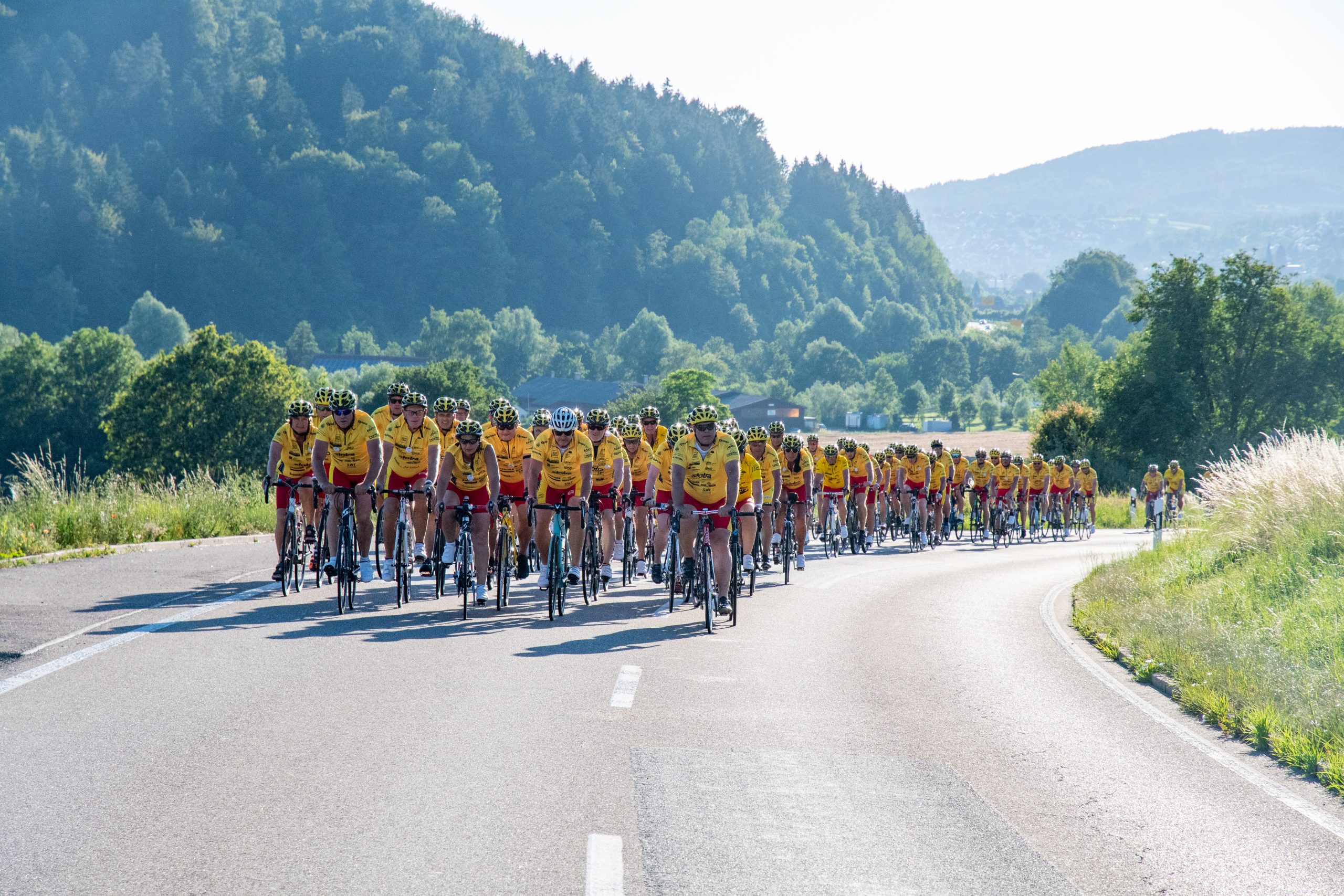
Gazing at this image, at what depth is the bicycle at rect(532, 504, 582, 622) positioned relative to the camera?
40.9 ft

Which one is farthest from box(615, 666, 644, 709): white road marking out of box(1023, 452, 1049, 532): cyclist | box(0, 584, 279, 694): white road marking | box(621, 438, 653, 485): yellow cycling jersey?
box(1023, 452, 1049, 532): cyclist

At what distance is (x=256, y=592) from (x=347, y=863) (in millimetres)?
9435

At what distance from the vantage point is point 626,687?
872 cm

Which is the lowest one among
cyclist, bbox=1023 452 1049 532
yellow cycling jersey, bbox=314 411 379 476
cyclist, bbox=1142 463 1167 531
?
cyclist, bbox=1142 463 1167 531

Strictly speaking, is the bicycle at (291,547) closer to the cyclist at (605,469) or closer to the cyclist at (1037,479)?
the cyclist at (605,469)

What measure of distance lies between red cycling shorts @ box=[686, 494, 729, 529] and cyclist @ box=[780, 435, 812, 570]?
19.9ft

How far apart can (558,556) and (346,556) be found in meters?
2.08

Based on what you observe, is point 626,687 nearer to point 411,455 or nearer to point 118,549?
point 411,455

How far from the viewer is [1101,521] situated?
159 feet

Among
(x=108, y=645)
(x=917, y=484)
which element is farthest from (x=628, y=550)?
(x=917, y=484)

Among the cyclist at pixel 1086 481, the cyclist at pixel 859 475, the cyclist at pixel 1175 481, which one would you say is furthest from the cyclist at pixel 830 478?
the cyclist at pixel 1175 481

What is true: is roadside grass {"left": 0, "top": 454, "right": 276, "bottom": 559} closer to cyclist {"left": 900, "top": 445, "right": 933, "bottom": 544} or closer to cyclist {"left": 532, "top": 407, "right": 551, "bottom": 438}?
cyclist {"left": 532, "top": 407, "right": 551, "bottom": 438}

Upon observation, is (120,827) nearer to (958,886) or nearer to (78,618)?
(958,886)

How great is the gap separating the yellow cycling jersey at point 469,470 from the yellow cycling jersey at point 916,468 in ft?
54.2
